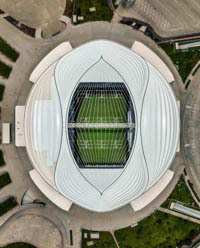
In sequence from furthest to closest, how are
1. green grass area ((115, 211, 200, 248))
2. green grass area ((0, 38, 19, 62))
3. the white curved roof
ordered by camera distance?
green grass area ((0, 38, 19, 62)) → green grass area ((115, 211, 200, 248)) → the white curved roof

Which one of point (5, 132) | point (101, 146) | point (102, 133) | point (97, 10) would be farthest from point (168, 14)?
point (5, 132)

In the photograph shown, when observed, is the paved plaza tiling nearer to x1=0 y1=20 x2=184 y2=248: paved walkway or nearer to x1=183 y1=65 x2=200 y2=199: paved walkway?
x1=0 y1=20 x2=184 y2=248: paved walkway

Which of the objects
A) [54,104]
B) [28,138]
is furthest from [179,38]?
[28,138]

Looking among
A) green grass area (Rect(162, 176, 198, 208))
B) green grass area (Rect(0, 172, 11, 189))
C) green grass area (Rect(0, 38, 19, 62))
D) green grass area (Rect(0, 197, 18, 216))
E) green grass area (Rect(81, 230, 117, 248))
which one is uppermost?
green grass area (Rect(0, 38, 19, 62))

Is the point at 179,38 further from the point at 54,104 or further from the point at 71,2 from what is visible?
the point at 54,104

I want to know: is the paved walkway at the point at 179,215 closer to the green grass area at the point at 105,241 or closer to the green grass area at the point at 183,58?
the green grass area at the point at 105,241

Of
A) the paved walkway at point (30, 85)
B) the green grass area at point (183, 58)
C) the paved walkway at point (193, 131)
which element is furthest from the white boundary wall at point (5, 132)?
the paved walkway at point (193, 131)

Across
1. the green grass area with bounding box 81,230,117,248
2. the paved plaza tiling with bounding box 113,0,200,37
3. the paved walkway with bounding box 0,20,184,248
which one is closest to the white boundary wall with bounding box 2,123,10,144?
the paved walkway with bounding box 0,20,184,248
